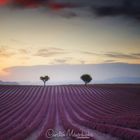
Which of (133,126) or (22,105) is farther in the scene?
(22,105)

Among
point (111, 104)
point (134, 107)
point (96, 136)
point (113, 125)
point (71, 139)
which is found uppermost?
point (111, 104)

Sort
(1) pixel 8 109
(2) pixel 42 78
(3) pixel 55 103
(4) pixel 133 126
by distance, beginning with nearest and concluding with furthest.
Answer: (4) pixel 133 126 < (1) pixel 8 109 < (3) pixel 55 103 < (2) pixel 42 78

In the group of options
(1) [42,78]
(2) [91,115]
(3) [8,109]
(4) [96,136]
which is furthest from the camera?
(1) [42,78]

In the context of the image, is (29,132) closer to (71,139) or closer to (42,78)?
(71,139)

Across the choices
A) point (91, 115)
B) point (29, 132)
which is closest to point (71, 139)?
point (29, 132)

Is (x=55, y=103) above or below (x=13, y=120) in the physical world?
above

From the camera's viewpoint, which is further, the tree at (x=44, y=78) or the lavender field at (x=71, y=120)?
the tree at (x=44, y=78)

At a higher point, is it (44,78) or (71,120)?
(44,78)

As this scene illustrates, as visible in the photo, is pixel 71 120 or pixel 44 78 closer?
pixel 71 120

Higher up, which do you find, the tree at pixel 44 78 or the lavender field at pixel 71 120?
the tree at pixel 44 78

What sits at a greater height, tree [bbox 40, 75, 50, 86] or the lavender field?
tree [bbox 40, 75, 50, 86]

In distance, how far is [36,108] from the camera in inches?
702

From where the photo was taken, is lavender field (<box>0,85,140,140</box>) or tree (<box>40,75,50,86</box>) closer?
lavender field (<box>0,85,140,140</box>)

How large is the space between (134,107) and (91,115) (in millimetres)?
1985
